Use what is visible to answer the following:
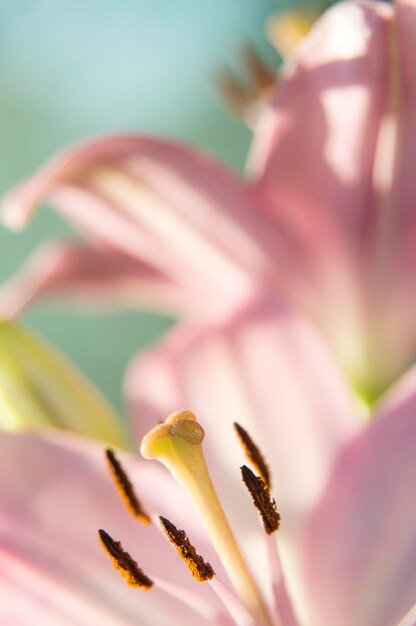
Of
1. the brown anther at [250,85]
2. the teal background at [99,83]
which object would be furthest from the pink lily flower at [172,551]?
the teal background at [99,83]

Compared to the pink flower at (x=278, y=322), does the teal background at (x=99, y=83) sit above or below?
above

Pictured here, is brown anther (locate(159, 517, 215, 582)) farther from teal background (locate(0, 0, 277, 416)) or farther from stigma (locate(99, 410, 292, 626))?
teal background (locate(0, 0, 277, 416))

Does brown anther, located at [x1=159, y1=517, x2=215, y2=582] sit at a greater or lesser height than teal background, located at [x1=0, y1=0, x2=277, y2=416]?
lesser

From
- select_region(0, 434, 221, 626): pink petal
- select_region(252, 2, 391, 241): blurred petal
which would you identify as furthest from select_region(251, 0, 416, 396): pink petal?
select_region(0, 434, 221, 626): pink petal

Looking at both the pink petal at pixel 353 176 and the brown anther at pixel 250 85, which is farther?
the brown anther at pixel 250 85

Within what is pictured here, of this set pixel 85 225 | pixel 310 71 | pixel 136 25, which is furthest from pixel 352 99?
pixel 136 25

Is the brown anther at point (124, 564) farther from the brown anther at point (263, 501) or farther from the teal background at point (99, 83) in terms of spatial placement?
the teal background at point (99, 83)

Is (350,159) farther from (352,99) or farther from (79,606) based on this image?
(79,606)
